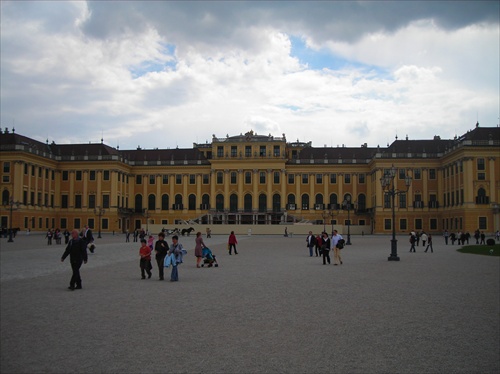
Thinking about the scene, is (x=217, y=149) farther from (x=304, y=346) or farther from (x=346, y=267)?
(x=304, y=346)

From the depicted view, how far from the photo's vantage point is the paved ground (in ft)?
24.2

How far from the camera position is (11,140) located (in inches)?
2894

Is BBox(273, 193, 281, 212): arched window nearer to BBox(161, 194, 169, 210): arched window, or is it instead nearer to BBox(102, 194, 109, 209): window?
BBox(161, 194, 169, 210): arched window

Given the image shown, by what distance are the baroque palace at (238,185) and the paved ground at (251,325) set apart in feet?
204

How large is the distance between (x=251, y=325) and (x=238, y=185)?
7836 cm

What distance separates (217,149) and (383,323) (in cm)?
7980

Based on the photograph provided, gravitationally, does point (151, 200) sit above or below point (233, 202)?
above

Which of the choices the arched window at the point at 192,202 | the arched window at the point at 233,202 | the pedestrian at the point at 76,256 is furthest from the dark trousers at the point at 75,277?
the arched window at the point at 192,202

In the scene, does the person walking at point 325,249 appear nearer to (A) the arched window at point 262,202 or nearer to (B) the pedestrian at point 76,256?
(B) the pedestrian at point 76,256

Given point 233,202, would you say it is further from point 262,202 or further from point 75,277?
point 75,277

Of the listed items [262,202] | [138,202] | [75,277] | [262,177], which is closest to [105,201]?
[138,202]

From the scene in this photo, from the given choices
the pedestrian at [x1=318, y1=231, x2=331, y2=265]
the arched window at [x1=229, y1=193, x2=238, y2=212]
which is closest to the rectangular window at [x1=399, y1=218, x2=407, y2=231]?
the arched window at [x1=229, y1=193, x2=238, y2=212]

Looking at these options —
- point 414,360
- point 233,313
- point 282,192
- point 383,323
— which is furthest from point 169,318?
point 282,192

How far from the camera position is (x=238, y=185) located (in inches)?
3460
